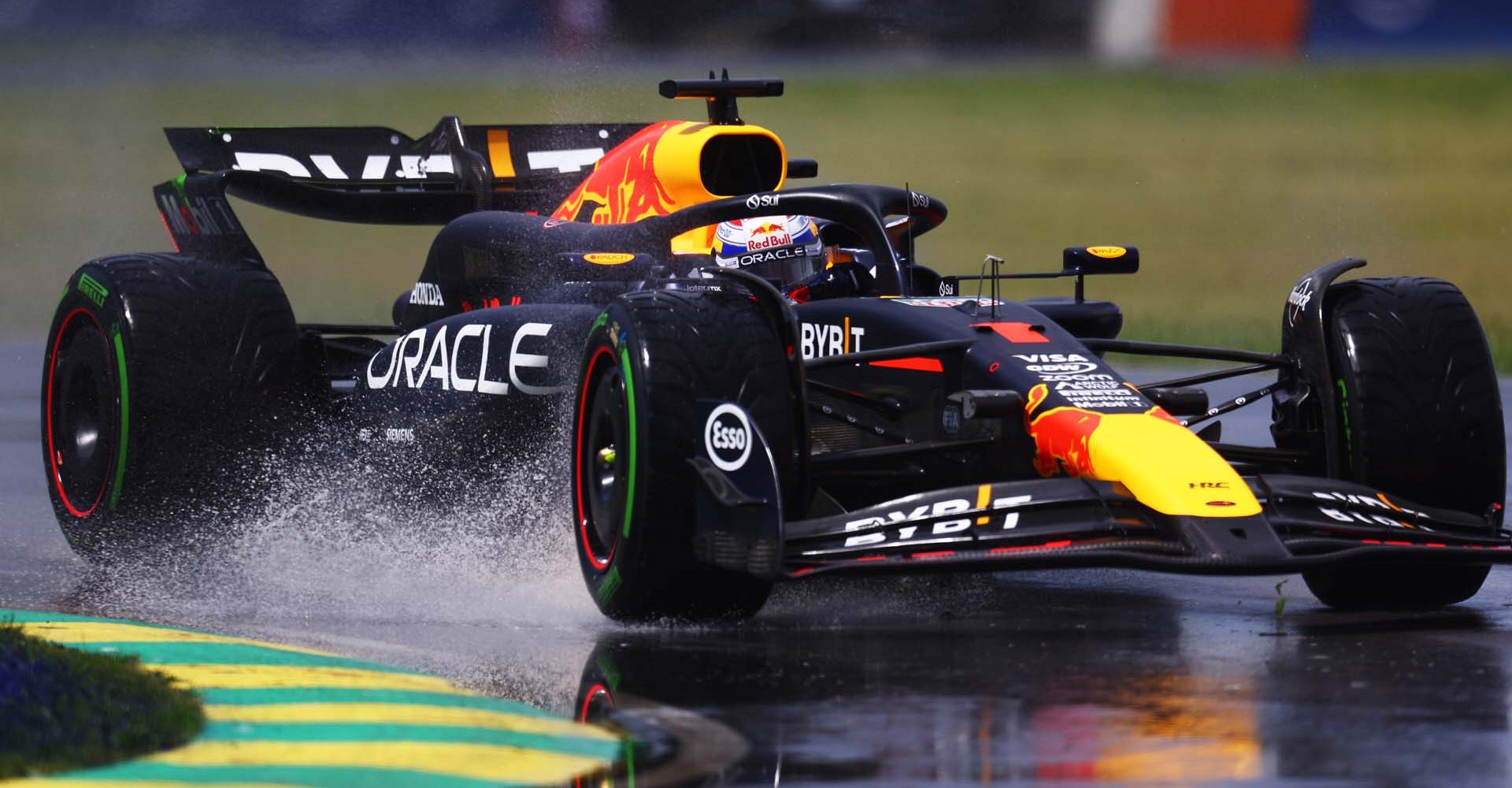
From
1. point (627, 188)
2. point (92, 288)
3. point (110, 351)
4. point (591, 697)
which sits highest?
point (627, 188)

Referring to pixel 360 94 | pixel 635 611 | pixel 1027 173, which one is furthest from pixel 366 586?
pixel 1027 173

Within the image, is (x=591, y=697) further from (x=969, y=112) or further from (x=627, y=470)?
(x=969, y=112)

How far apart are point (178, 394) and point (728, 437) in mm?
3146

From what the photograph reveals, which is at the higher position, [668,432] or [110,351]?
[110,351]

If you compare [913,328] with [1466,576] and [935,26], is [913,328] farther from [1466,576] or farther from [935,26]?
[935,26]

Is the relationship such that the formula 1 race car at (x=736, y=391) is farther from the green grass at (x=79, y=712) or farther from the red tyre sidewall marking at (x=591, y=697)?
the green grass at (x=79, y=712)

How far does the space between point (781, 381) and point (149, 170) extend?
810 inches

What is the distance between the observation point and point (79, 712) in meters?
5.75

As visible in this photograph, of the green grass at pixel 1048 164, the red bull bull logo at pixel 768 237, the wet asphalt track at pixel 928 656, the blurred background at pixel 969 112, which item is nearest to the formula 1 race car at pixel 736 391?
the red bull bull logo at pixel 768 237

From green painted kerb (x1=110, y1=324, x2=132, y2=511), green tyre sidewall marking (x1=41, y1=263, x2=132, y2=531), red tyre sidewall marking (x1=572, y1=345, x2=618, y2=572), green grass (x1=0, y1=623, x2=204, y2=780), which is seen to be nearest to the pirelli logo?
green tyre sidewall marking (x1=41, y1=263, x2=132, y2=531)

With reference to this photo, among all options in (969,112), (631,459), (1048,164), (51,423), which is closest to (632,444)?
(631,459)

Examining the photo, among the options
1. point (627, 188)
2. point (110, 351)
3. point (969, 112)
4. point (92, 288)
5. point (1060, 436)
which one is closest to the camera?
point (1060, 436)

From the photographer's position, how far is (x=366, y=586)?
8625 mm

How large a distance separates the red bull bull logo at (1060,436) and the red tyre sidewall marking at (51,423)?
3.89m
